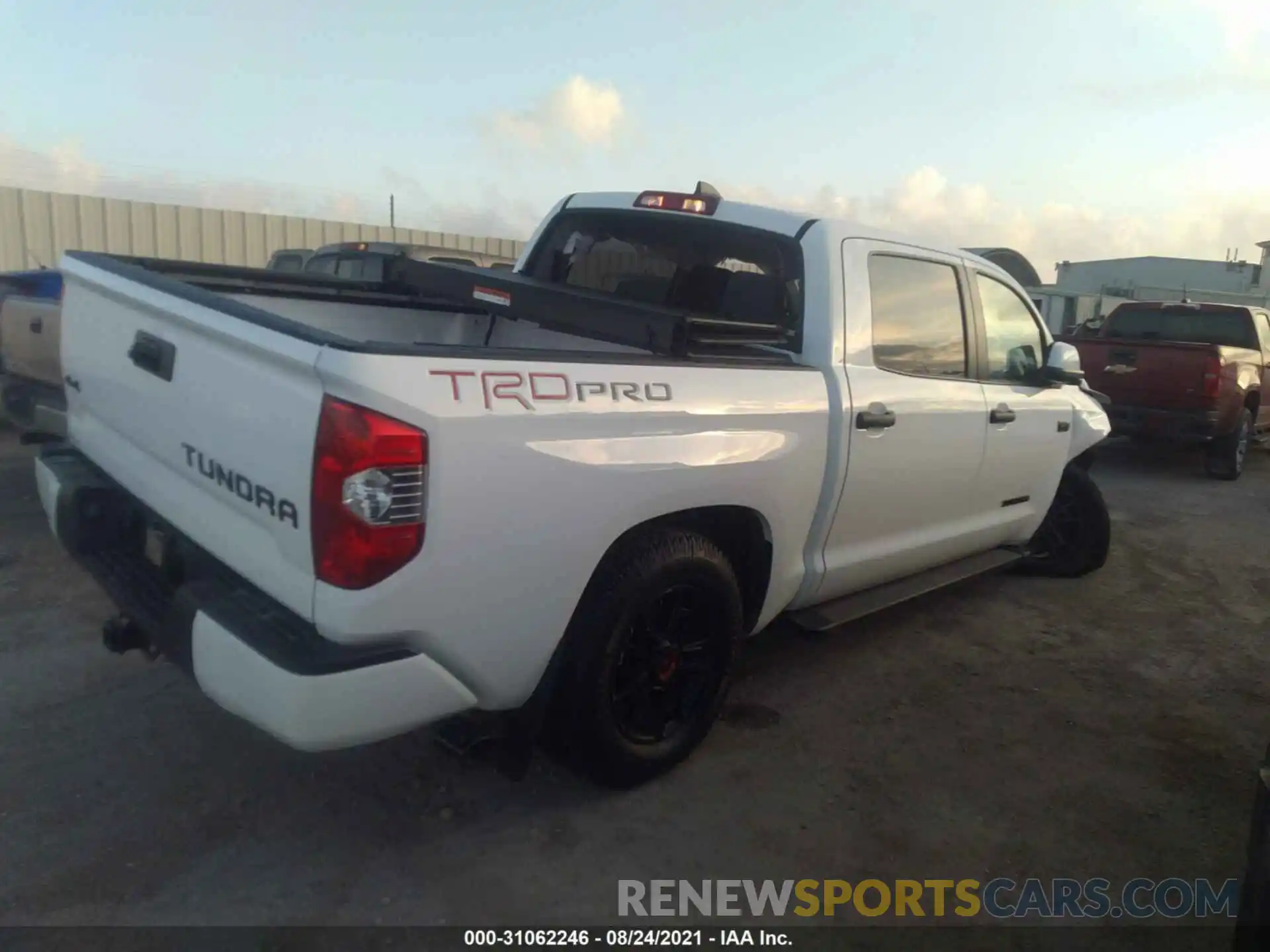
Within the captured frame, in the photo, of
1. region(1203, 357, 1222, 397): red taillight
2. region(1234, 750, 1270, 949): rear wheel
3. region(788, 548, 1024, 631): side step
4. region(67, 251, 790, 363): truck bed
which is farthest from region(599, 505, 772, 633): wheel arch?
region(1203, 357, 1222, 397): red taillight

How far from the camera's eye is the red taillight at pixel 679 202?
12.7ft

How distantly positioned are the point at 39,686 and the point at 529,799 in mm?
1983

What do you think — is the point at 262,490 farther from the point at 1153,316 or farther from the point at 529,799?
the point at 1153,316

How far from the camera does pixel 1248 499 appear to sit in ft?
29.7

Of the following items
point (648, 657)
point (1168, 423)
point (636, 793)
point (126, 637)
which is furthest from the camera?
point (1168, 423)

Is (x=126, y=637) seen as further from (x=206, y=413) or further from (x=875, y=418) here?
(x=875, y=418)

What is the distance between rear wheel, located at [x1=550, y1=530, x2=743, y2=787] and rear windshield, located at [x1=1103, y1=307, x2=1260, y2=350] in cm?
932

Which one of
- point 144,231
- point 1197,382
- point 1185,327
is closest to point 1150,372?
point 1197,382

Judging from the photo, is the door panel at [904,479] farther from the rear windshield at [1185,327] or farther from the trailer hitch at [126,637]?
the rear windshield at [1185,327]

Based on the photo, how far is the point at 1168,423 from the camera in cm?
950

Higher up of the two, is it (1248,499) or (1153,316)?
(1153,316)

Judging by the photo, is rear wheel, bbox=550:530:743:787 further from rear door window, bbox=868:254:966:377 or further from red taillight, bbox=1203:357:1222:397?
red taillight, bbox=1203:357:1222:397

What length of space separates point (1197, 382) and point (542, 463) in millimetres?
9123

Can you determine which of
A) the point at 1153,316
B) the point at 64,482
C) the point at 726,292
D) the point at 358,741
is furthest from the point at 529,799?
the point at 1153,316
